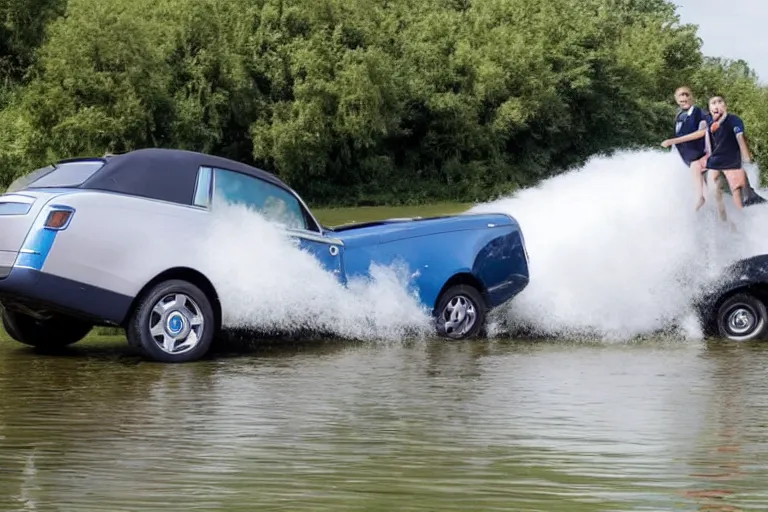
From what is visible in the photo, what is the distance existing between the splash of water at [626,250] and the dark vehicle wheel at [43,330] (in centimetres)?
398

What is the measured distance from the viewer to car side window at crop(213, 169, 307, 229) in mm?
10469

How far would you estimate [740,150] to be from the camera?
13391 millimetres

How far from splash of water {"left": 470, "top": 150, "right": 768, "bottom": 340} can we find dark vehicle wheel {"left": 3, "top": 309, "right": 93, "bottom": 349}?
13.0ft

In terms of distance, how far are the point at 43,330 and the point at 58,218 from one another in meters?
1.84

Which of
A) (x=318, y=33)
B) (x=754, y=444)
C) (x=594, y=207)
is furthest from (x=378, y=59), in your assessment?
(x=754, y=444)

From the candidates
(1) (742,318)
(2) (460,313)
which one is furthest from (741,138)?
(2) (460,313)

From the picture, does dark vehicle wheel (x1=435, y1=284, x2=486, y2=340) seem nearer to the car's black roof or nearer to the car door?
the car door

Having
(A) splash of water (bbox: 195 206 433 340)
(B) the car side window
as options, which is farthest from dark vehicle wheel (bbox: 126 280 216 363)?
(B) the car side window

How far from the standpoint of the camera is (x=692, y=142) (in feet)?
44.9

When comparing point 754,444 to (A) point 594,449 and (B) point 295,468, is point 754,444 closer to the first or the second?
(A) point 594,449

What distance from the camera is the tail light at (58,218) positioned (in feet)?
30.3

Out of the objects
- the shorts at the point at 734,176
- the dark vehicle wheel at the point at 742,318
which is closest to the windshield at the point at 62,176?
the dark vehicle wheel at the point at 742,318

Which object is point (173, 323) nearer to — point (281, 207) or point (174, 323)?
point (174, 323)

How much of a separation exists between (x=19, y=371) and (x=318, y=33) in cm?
6505
